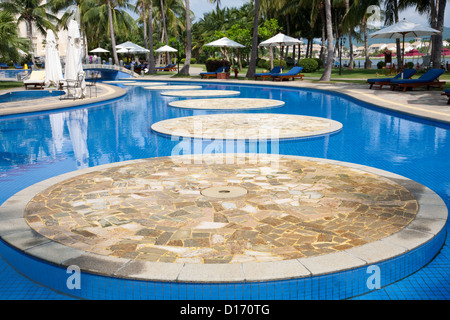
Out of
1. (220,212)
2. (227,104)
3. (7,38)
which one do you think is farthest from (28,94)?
(220,212)

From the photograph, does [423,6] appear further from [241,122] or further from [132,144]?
[132,144]

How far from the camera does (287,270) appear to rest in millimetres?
3502

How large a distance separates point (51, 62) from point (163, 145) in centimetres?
1530

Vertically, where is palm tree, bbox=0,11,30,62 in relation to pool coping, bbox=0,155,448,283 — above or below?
above

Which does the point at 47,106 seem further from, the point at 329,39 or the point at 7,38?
the point at 329,39

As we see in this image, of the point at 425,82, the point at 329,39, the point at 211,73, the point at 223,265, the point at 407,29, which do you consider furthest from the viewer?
the point at 211,73

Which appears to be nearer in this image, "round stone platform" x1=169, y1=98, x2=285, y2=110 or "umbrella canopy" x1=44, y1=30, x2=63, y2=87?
"round stone platform" x1=169, y1=98, x2=285, y2=110

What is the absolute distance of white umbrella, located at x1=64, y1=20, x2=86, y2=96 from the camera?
16391mm

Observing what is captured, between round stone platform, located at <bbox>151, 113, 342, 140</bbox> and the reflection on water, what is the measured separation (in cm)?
30

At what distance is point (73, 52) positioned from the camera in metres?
16.6

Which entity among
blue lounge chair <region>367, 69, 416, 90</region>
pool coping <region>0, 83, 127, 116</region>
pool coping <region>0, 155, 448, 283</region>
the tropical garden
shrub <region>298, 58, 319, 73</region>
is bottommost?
pool coping <region>0, 155, 448, 283</region>

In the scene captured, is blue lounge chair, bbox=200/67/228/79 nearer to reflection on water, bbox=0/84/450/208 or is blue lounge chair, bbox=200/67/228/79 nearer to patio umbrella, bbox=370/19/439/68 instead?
patio umbrella, bbox=370/19/439/68

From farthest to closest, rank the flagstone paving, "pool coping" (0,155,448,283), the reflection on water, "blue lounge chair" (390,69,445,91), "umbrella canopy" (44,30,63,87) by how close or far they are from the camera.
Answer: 1. "umbrella canopy" (44,30,63,87)
2. "blue lounge chair" (390,69,445,91)
3. the reflection on water
4. the flagstone paving
5. "pool coping" (0,155,448,283)

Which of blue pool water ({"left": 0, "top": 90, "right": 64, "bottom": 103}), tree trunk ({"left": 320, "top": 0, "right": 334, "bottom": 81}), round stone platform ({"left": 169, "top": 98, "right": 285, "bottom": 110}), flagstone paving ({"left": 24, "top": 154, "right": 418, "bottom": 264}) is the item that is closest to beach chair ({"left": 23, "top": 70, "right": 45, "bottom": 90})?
blue pool water ({"left": 0, "top": 90, "right": 64, "bottom": 103})
